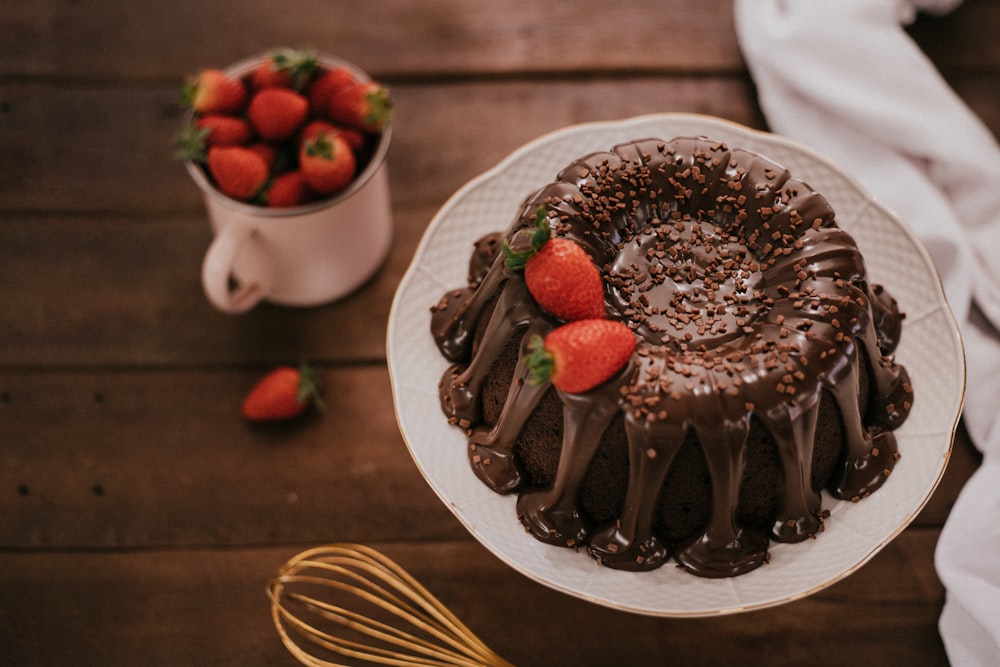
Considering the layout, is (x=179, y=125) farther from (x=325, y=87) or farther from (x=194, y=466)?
(x=194, y=466)

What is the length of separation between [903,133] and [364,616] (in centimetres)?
133

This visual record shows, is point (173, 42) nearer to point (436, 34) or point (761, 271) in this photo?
point (436, 34)

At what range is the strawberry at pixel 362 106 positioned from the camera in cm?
166

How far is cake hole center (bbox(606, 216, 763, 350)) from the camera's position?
4.32 feet

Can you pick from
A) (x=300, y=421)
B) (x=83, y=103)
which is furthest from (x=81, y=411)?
(x=83, y=103)

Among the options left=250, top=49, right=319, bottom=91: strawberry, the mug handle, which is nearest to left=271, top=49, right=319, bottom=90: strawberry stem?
left=250, top=49, right=319, bottom=91: strawberry

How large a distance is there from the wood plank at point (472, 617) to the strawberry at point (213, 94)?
2.57ft

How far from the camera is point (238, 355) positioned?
6.00ft

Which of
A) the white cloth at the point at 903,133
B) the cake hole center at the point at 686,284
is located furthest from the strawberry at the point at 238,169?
the white cloth at the point at 903,133

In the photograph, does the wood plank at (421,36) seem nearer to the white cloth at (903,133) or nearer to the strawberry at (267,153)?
the white cloth at (903,133)

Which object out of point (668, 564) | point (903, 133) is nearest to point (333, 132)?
point (668, 564)

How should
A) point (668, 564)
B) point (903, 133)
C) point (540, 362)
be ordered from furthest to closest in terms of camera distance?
1. point (903, 133)
2. point (668, 564)
3. point (540, 362)

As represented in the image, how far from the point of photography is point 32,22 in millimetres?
2115

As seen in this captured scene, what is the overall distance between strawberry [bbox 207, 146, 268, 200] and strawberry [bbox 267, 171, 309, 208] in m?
0.02
